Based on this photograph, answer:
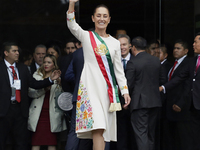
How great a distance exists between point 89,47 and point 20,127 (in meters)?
2.04

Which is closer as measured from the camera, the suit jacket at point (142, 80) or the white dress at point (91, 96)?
the white dress at point (91, 96)

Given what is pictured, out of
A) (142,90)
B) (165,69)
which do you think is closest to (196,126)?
(142,90)

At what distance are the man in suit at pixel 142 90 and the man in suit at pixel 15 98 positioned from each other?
1094 millimetres

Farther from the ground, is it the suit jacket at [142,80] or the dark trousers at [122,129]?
the suit jacket at [142,80]

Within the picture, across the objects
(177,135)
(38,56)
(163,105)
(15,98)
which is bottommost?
(177,135)

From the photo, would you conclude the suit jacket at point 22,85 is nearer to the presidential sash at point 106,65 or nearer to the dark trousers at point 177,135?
the presidential sash at point 106,65

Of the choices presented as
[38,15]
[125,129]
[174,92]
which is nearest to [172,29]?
[174,92]

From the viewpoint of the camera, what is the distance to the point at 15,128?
5.77 metres

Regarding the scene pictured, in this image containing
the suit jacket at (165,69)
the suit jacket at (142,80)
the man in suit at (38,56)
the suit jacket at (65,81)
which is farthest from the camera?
the suit jacket at (165,69)

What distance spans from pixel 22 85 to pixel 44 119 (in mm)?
595

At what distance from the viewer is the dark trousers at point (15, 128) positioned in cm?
564

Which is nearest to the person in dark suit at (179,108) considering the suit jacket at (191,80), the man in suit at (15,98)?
the suit jacket at (191,80)

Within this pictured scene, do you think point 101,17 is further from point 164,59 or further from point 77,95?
point 164,59

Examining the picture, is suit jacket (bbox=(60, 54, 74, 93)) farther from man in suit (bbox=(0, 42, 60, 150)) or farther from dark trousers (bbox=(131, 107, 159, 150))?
dark trousers (bbox=(131, 107, 159, 150))
